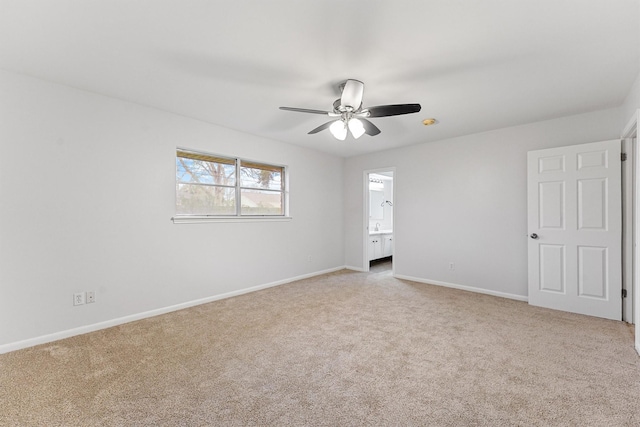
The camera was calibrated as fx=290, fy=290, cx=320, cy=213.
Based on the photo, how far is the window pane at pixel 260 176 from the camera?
444 cm

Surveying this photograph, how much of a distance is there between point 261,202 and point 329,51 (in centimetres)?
289

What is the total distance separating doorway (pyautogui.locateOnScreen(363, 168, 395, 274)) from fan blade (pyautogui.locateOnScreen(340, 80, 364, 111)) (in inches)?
120

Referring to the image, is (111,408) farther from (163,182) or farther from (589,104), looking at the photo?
(589,104)

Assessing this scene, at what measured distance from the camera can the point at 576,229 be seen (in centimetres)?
343

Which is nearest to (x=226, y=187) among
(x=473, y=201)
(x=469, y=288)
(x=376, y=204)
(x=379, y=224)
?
(x=473, y=201)

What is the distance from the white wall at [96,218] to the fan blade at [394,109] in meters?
2.32

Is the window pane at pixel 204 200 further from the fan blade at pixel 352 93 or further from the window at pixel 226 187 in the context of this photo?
the fan blade at pixel 352 93

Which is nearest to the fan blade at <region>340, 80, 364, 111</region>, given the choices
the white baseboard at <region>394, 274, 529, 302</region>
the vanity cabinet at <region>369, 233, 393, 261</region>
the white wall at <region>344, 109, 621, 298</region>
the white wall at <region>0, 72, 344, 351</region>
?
the white wall at <region>0, 72, 344, 351</region>

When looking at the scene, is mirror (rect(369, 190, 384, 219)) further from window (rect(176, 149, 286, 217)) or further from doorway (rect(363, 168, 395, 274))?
window (rect(176, 149, 286, 217))

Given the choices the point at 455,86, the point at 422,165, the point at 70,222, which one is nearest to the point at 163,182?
the point at 70,222

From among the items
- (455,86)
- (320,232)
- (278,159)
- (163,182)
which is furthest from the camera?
(320,232)

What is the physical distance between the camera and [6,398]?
1863 millimetres

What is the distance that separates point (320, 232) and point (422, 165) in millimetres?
2206

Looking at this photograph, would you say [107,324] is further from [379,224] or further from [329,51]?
[379,224]
